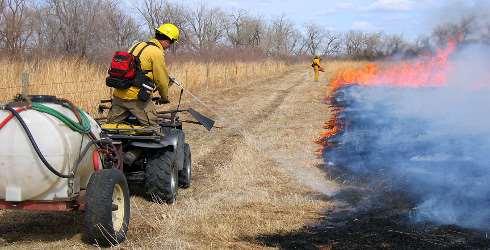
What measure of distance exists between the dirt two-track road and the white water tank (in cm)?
63

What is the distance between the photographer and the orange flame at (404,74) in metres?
19.8

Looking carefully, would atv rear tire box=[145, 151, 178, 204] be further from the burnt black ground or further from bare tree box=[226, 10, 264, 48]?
bare tree box=[226, 10, 264, 48]

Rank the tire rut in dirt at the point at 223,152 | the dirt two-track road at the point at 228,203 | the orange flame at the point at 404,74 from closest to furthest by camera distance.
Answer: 1. the dirt two-track road at the point at 228,203
2. the tire rut in dirt at the point at 223,152
3. the orange flame at the point at 404,74

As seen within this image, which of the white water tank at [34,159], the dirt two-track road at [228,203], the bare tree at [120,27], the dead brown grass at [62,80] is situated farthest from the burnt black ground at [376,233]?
the bare tree at [120,27]

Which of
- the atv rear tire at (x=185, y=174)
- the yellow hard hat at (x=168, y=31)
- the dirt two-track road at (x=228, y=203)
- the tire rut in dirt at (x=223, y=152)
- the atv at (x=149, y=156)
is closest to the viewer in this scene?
the dirt two-track road at (x=228, y=203)

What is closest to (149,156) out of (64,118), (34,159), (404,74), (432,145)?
(64,118)

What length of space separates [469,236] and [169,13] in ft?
174

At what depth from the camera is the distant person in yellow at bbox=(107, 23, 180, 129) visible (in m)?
6.52

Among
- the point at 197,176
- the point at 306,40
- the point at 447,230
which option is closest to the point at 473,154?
the point at 447,230

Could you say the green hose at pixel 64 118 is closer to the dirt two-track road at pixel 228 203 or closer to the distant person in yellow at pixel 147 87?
the dirt two-track road at pixel 228 203

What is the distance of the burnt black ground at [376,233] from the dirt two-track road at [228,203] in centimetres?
18

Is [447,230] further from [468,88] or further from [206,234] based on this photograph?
[468,88]

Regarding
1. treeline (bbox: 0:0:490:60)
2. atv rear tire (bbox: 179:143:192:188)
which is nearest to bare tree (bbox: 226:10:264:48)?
treeline (bbox: 0:0:490:60)

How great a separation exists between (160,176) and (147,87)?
1.02m
